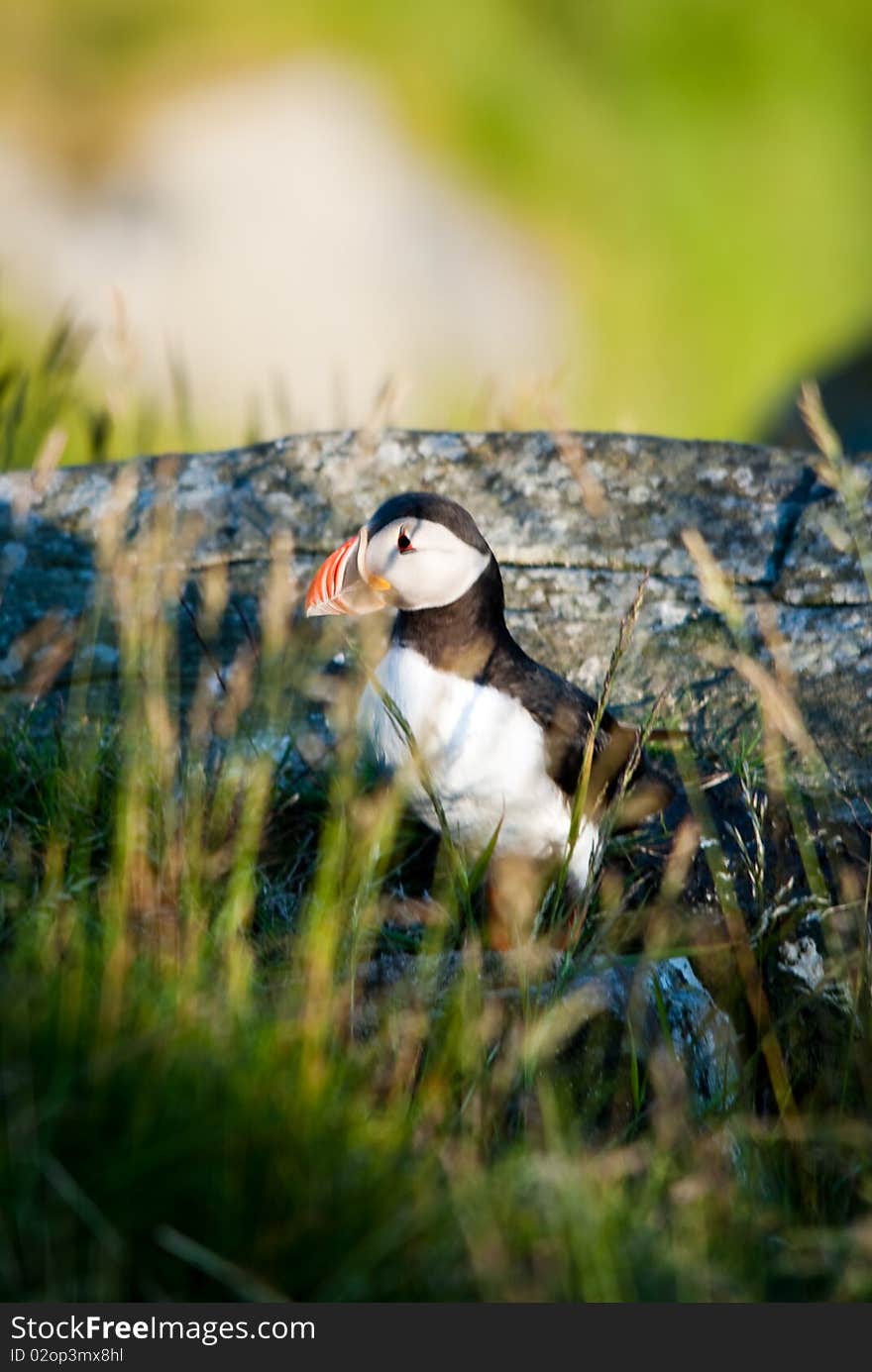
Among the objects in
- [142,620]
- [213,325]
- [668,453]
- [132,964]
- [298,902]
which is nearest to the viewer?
[132,964]

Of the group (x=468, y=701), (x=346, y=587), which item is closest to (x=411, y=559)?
(x=346, y=587)

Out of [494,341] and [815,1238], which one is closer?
[815,1238]

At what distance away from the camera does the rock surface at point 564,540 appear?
3.85 m

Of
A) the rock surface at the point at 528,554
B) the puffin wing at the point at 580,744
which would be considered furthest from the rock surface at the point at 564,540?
the puffin wing at the point at 580,744

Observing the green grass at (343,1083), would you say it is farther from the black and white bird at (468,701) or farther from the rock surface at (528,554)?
the rock surface at (528,554)

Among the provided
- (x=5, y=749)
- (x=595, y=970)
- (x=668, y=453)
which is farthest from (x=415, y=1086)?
(x=668, y=453)

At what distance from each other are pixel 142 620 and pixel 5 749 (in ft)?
1.87

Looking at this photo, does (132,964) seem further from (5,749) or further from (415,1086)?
(5,749)

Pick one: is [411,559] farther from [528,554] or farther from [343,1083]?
[343,1083]

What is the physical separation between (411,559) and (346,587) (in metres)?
0.18

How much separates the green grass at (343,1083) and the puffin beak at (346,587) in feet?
0.97

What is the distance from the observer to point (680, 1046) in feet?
8.85

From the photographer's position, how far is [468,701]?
3105 mm

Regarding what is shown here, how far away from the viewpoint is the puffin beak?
3225mm
